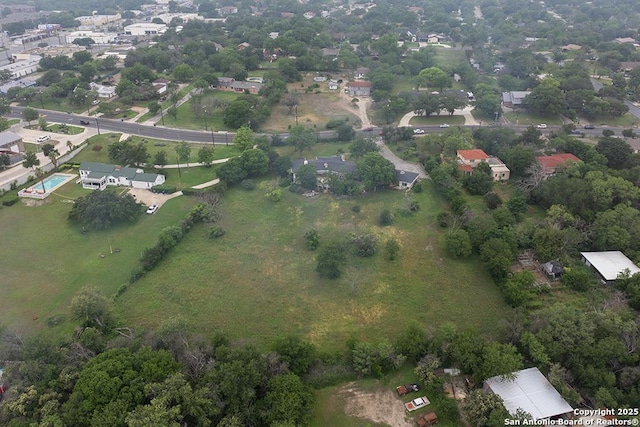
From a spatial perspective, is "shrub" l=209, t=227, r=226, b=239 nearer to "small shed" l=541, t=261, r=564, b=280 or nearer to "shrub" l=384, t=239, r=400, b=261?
"shrub" l=384, t=239, r=400, b=261

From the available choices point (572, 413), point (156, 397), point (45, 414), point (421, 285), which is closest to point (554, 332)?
point (572, 413)

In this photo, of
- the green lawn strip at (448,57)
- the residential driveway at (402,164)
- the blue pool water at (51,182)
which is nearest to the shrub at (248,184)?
the residential driveway at (402,164)

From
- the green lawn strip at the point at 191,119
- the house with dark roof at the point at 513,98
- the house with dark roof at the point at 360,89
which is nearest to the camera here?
the green lawn strip at the point at 191,119

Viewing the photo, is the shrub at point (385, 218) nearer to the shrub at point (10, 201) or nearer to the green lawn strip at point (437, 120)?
the green lawn strip at point (437, 120)

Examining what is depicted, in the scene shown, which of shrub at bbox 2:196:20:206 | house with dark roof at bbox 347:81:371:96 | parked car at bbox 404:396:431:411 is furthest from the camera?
house with dark roof at bbox 347:81:371:96

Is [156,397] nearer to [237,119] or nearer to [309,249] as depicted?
[309,249]

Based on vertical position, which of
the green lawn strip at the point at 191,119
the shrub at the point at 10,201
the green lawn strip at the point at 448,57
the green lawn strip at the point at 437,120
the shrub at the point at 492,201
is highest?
the green lawn strip at the point at 448,57

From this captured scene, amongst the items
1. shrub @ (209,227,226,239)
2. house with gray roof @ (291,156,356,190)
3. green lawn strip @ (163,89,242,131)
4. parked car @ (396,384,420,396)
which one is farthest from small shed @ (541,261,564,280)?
green lawn strip @ (163,89,242,131)

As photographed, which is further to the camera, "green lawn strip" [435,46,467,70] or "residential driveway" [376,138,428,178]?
"green lawn strip" [435,46,467,70]
